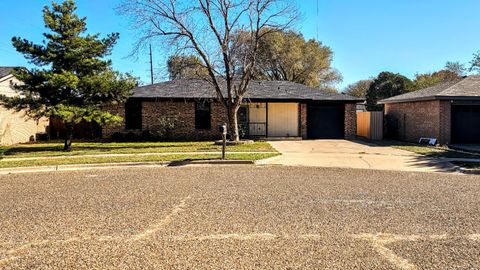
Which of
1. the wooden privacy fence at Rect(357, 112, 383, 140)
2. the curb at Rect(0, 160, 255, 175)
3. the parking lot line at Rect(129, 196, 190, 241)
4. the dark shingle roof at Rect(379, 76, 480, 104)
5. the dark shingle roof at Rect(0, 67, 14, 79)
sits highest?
the dark shingle roof at Rect(0, 67, 14, 79)

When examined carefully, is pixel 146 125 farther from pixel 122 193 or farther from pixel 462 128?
pixel 462 128

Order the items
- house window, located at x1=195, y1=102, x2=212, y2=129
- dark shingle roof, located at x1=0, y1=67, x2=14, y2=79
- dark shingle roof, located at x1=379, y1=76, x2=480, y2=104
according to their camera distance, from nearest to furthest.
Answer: dark shingle roof, located at x1=379, y1=76, x2=480, y2=104
dark shingle roof, located at x1=0, y1=67, x2=14, y2=79
house window, located at x1=195, y1=102, x2=212, y2=129

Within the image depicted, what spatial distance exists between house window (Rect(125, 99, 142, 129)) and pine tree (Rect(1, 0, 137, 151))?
15.8ft

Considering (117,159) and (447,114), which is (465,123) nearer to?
(447,114)

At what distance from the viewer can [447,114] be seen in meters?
18.5

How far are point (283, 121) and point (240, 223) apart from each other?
18.2 meters

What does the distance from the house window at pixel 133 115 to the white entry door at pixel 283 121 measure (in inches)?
315

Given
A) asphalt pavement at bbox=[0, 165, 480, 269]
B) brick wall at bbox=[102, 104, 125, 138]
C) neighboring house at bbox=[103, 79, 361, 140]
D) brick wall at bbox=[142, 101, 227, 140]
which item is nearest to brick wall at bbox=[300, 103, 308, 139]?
neighboring house at bbox=[103, 79, 361, 140]

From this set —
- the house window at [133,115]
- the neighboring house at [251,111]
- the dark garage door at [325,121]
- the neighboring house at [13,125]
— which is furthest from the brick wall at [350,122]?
the neighboring house at [13,125]

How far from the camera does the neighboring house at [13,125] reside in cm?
1972

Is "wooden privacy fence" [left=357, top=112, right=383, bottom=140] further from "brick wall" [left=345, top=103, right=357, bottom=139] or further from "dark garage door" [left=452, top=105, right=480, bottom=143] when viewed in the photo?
"dark garage door" [left=452, top=105, right=480, bottom=143]

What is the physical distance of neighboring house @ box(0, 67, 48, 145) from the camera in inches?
776

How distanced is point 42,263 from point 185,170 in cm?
708

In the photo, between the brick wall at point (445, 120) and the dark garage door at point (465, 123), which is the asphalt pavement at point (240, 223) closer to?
the brick wall at point (445, 120)
